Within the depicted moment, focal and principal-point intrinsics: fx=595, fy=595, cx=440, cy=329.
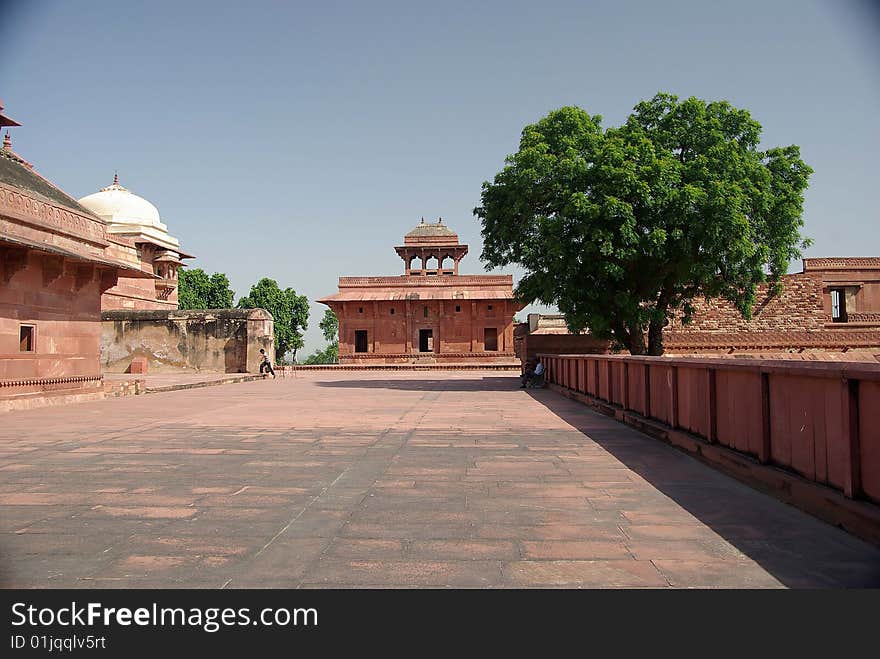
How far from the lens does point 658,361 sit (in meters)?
6.92

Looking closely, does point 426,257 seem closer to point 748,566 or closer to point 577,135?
point 577,135

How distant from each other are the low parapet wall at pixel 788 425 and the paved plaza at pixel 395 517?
16 cm

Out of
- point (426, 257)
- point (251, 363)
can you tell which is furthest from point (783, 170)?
point (426, 257)

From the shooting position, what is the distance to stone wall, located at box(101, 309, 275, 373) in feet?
76.7

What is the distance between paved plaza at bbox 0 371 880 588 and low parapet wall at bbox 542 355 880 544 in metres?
0.16

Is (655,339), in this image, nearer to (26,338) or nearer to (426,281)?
(26,338)

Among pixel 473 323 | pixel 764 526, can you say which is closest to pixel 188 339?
pixel 473 323

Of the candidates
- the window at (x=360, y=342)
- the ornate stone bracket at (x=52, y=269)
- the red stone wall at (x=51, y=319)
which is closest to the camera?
the red stone wall at (x=51, y=319)

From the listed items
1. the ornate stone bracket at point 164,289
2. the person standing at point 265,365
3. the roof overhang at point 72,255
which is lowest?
the person standing at point 265,365

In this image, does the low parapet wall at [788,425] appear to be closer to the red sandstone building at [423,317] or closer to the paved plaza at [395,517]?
the paved plaza at [395,517]

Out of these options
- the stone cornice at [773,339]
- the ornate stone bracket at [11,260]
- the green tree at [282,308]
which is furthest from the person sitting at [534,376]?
the green tree at [282,308]

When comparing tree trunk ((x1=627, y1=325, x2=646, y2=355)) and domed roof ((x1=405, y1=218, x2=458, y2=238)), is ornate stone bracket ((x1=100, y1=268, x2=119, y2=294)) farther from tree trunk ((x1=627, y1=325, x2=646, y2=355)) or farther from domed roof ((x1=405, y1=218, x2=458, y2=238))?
domed roof ((x1=405, y1=218, x2=458, y2=238))

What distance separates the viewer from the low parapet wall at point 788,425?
3.22 metres
